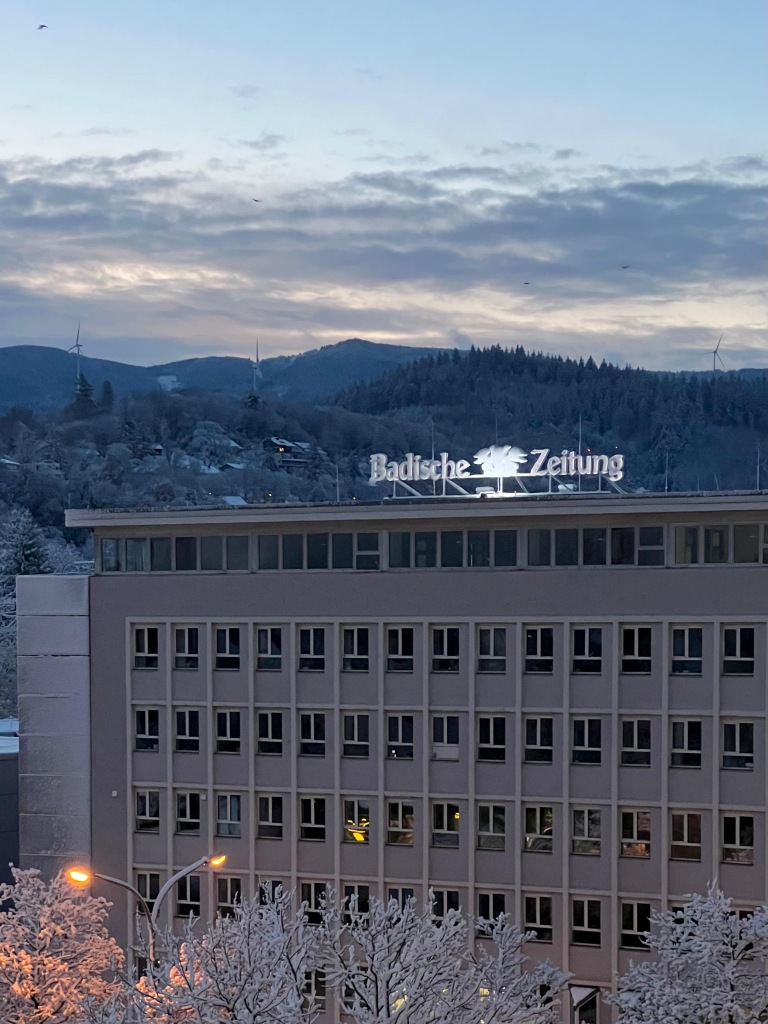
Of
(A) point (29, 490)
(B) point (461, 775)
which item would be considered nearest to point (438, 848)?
(B) point (461, 775)

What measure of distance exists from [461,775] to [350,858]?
189 inches


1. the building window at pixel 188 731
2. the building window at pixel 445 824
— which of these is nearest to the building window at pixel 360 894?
the building window at pixel 445 824

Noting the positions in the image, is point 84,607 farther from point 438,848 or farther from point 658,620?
point 658,620

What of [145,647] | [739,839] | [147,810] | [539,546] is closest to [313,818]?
[147,810]

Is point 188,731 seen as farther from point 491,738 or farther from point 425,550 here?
point 491,738

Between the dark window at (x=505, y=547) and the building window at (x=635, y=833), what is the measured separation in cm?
892

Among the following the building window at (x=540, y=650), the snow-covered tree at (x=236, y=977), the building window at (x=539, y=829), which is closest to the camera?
the snow-covered tree at (x=236, y=977)

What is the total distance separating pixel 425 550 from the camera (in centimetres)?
5075

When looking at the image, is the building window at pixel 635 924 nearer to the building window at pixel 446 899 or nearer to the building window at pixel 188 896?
the building window at pixel 446 899

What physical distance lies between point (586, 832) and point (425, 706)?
6.55 meters

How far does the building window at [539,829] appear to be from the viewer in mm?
48719

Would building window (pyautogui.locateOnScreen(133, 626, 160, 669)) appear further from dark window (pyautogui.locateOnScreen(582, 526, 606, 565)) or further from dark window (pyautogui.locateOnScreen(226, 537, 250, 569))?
dark window (pyautogui.locateOnScreen(582, 526, 606, 565))

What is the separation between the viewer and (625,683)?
158 feet

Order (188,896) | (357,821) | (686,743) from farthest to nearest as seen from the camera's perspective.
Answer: (188,896)
(357,821)
(686,743)
